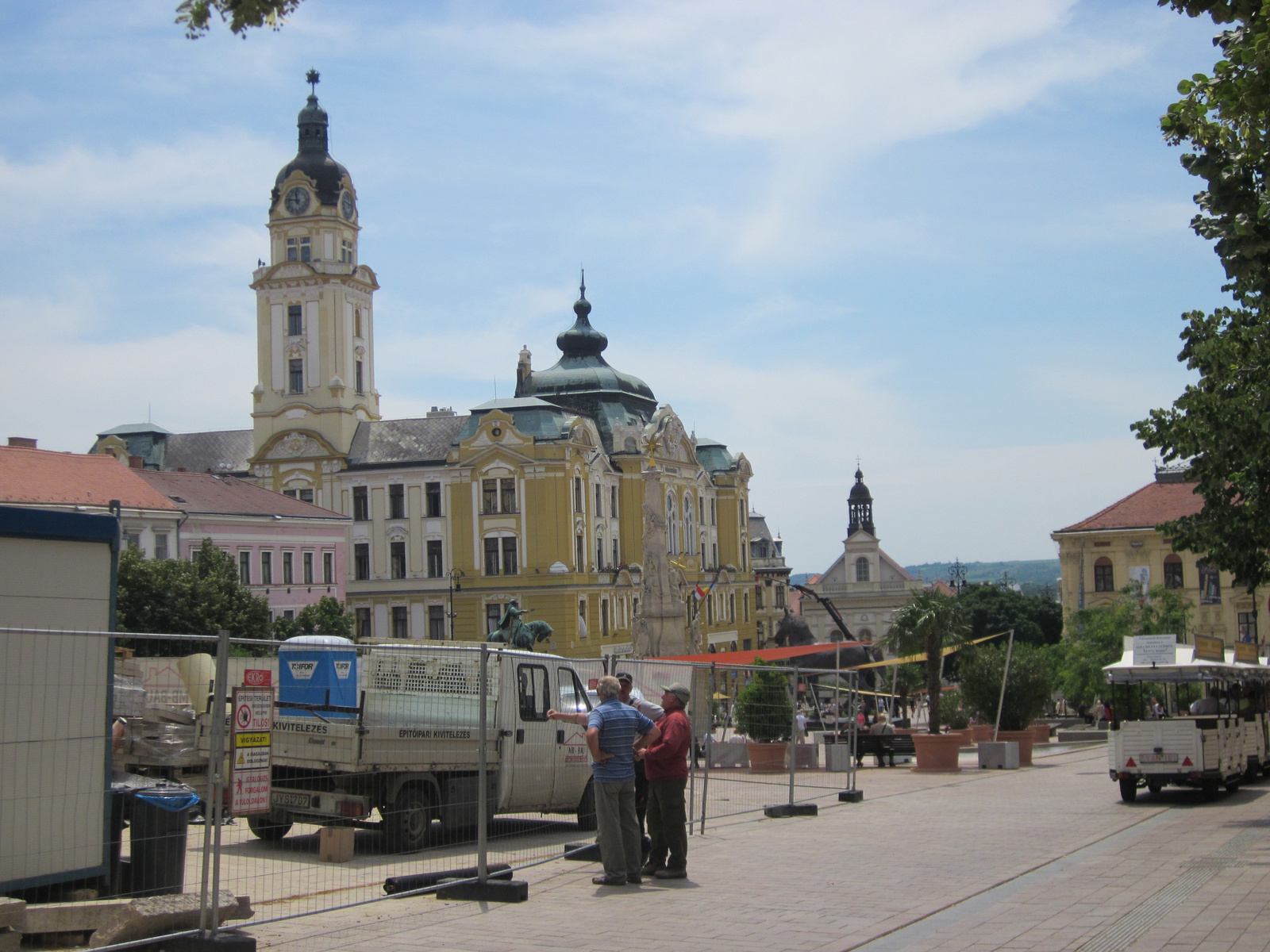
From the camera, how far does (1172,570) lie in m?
67.8

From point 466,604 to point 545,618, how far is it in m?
4.42

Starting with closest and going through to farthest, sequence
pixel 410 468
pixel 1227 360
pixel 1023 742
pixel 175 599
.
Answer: pixel 1227 360
pixel 1023 742
pixel 175 599
pixel 410 468

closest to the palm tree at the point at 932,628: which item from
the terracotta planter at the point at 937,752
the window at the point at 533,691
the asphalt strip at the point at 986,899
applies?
the terracotta planter at the point at 937,752

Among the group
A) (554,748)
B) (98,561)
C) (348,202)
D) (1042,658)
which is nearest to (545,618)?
(348,202)

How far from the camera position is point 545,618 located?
2717 inches

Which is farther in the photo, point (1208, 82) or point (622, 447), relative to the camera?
point (622, 447)

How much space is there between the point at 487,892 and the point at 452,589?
196 feet

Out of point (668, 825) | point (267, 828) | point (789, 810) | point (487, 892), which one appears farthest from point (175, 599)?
point (487, 892)

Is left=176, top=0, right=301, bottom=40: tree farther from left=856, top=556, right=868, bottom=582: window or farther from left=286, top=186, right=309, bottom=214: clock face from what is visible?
left=856, top=556, right=868, bottom=582: window

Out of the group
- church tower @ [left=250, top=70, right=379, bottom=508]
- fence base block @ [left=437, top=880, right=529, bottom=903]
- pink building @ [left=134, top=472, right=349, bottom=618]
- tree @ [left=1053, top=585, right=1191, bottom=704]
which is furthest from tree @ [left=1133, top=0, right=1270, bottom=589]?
church tower @ [left=250, top=70, right=379, bottom=508]

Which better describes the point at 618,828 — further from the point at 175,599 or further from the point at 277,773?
the point at 175,599

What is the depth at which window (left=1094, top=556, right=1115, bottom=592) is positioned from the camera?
69438 millimetres

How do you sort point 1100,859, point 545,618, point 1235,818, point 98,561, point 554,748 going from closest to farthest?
point 98,561 < point 1100,859 < point 554,748 < point 1235,818 < point 545,618

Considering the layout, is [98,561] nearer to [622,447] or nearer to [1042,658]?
[1042,658]
